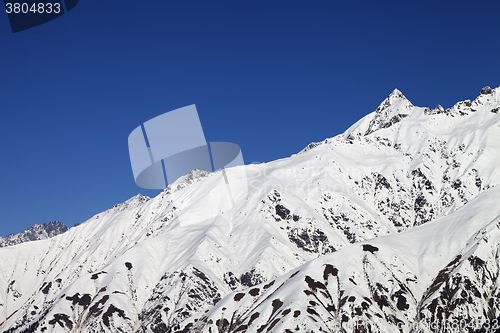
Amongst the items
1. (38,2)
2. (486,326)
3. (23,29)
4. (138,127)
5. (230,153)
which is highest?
(38,2)

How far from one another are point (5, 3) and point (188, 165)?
60136mm

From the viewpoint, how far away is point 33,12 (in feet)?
173

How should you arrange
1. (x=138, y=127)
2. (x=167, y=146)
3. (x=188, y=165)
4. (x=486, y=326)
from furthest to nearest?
(x=486, y=326), (x=188, y=165), (x=167, y=146), (x=138, y=127)

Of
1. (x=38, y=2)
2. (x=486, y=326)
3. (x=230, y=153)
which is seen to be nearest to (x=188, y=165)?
(x=230, y=153)

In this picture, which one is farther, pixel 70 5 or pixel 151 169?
pixel 151 169

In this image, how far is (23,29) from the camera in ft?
167

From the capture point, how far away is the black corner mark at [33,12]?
169ft

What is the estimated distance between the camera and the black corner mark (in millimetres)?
51375

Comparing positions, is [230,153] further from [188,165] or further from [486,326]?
[486,326]

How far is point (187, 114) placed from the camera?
316ft

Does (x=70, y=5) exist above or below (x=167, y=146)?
above

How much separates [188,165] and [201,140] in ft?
41.2

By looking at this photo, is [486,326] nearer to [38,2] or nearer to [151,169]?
[151,169]

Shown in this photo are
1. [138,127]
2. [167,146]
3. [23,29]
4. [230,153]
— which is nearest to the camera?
[23,29]
